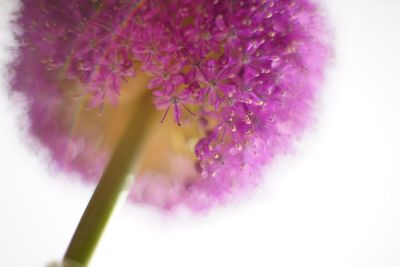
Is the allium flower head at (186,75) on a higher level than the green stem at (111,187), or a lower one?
higher

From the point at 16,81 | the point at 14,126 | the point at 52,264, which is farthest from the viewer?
the point at 14,126

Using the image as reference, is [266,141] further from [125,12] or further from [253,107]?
[125,12]

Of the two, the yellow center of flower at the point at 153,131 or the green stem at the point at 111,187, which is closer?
the green stem at the point at 111,187

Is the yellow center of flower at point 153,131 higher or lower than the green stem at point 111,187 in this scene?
higher

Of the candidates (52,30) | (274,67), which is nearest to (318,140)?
(274,67)
